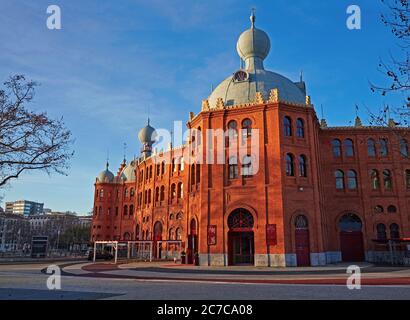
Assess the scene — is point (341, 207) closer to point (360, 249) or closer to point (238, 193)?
point (360, 249)

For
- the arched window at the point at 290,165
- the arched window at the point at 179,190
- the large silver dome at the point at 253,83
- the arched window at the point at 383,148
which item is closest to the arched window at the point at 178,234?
the arched window at the point at 179,190

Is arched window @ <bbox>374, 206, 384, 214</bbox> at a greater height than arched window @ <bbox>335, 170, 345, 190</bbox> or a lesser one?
lesser

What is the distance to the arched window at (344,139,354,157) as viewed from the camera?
40.3 m

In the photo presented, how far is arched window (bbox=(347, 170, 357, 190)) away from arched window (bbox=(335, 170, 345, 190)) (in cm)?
61

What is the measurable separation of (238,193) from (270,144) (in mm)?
5311

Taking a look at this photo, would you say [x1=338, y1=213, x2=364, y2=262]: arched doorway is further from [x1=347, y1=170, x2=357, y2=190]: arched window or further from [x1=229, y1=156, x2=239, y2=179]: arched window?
[x1=229, y1=156, x2=239, y2=179]: arched window

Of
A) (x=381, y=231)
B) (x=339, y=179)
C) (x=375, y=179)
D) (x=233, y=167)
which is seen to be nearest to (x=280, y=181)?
(x=233, y=167)

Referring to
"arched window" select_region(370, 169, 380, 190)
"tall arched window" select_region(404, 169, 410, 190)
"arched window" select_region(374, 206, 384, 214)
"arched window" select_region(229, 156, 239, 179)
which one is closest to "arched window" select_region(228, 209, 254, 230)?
"arched window" select_region(229, 156, 239, 179)

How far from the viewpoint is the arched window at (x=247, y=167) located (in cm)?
3203

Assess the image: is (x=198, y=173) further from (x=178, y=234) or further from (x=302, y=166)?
(x=178, y=234)
